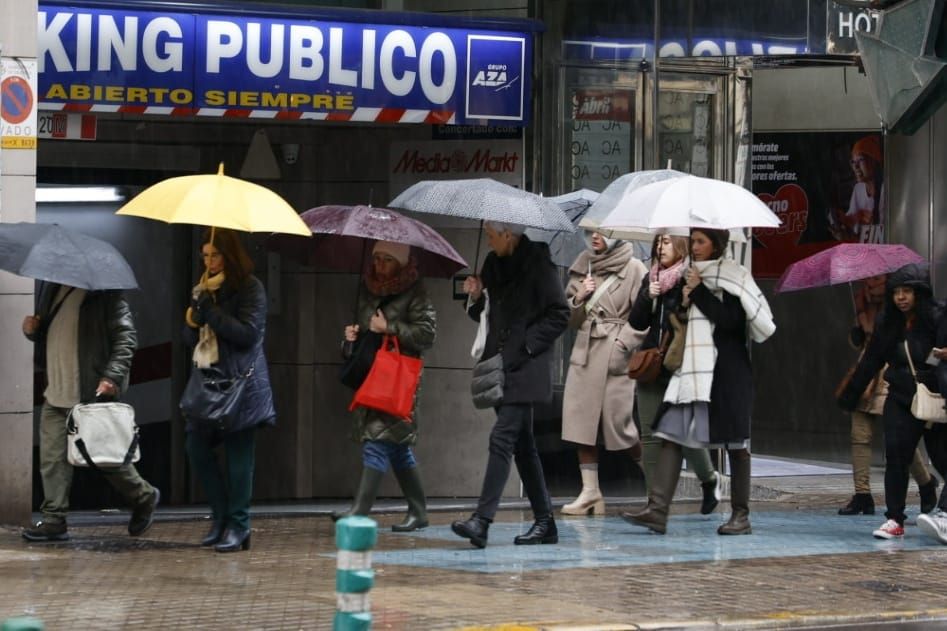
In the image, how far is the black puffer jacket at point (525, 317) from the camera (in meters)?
9.91

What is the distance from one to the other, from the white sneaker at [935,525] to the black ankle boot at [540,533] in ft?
7.20

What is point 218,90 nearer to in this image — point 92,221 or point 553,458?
point 92,221

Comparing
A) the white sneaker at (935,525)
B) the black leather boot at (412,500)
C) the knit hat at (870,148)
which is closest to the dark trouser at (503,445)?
the black leather boot at (412,500)

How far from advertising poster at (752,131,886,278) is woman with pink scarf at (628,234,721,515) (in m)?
4.82

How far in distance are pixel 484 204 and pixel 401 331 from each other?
857mm

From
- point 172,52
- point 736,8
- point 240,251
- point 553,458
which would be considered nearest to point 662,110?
point 736,8

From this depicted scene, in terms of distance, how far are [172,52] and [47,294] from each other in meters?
2.42

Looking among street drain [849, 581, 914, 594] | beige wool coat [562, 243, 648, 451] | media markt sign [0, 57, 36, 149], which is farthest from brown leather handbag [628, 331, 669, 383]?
media markt sign [0, 57, 36, 149]

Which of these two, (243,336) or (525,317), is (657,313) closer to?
(525,317)

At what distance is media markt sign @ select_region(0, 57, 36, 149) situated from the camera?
414 inches

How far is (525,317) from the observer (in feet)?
32.7

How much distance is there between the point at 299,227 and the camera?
366 inches

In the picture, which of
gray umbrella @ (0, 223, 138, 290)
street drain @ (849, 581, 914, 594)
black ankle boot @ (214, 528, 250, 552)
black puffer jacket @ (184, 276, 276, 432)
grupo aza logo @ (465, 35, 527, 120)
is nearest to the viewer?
street drain @ (849, 581, 914, 594)

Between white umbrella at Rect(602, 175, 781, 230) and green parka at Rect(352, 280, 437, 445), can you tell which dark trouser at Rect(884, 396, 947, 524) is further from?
green parka at Rect(352, 280, 437, 445)
